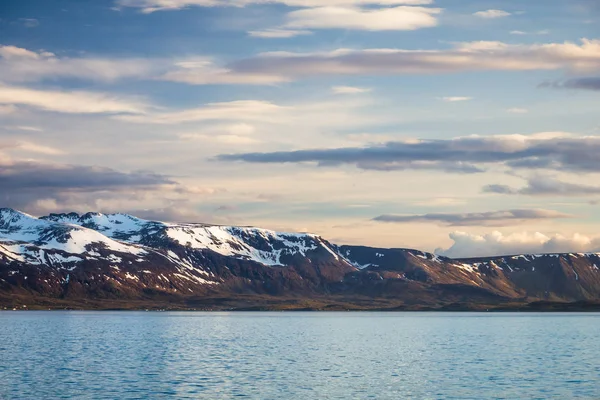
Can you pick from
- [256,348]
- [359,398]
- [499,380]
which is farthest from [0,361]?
[499,380]

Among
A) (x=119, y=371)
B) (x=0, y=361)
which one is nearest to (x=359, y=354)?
(x=119, y=371)

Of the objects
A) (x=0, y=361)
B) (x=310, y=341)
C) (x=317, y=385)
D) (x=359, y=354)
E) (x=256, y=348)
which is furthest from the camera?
(x=310, y=341)

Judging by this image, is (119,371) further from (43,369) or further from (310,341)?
(310,341)

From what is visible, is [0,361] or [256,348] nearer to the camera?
[0,361]

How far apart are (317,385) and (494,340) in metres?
93.9

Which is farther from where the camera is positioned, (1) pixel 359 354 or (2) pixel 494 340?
(2) pixel 494 340

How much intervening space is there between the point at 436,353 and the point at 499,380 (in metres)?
40.7

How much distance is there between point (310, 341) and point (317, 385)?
79.3m

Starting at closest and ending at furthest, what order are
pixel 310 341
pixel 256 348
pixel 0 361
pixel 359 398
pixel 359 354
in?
pixel 359 398 < pixel 0 361 < pixel 359 354 < pixel 256 348 < pixel 310 341

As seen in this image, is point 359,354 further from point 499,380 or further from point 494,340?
point 494,340

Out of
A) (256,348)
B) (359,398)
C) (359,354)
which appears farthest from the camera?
(256,348)

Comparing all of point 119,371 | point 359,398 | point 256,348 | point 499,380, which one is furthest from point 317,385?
point 256,348

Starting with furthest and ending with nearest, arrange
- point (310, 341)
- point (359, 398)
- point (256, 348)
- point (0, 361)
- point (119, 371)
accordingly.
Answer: point (310, 341), point (256, 348), point (0, 361), point (119, 371), point (359, 398)

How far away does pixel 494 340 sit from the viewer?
561 feet
